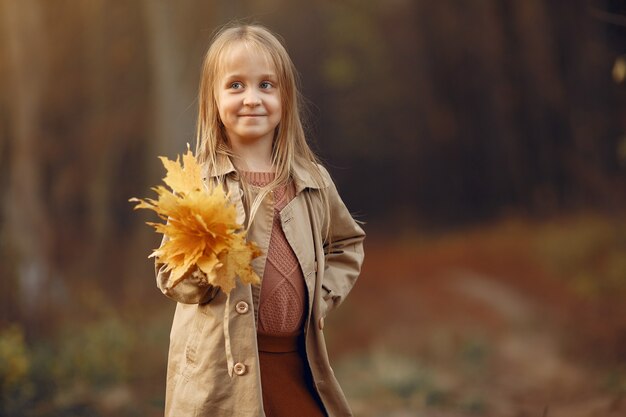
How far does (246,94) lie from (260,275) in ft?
1.83

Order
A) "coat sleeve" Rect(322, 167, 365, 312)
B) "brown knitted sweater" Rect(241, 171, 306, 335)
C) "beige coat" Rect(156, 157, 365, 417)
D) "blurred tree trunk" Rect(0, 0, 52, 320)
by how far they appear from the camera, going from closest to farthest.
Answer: "beige coat" Rect(156, 157, 365, 417), "brown knitted sweater" Rect(241, 171, 306, 335), "coat sleeve" Rect(322, 167, 365, 312), "blurred tree trunk" Rect(0, 0, 52, 320)

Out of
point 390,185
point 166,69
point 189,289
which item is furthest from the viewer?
point 390,185

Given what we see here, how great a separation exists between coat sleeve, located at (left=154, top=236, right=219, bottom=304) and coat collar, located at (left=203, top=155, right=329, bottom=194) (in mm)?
332

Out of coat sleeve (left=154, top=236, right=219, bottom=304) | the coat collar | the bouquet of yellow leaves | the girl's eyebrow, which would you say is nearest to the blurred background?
the coat collar

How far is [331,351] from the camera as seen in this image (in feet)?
21.6

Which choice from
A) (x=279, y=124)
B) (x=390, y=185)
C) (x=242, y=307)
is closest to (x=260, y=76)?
(x=279, y=124)

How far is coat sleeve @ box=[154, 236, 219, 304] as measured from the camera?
8.85 feet

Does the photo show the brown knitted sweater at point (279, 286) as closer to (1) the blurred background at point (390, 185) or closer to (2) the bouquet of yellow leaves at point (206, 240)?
(2) the bouquet of yellow leaves at point (206, 240)

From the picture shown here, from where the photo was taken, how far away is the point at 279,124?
3129 millimetres

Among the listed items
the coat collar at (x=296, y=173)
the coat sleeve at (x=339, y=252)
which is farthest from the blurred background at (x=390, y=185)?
the coat collar at (x=296, y=173)

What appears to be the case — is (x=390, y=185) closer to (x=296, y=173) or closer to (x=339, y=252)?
(x=339, y=252)

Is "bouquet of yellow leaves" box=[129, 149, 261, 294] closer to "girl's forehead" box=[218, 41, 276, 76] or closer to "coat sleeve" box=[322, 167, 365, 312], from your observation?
"girl's forehead" box=[218, 41, 276, 76]

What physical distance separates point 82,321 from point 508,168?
10.0ft

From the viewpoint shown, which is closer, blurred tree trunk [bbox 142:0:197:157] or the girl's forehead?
the girl's forehead
